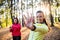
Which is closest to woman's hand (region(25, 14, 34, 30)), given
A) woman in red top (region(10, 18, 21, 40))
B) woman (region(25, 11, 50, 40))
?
woman (region(25, 11, 50, 40))

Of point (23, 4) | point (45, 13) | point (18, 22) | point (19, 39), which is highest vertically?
point (23, 4)

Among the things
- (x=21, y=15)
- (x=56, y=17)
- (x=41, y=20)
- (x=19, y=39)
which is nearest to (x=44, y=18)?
(x=41, y=20)

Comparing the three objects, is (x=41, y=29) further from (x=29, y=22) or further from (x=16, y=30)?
(x=16, y=30)

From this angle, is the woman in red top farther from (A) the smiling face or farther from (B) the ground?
(A) the smiling face

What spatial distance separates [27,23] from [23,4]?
259 millimetres

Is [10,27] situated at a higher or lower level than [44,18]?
Answer: lower

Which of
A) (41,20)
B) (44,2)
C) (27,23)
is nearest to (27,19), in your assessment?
(27,23)

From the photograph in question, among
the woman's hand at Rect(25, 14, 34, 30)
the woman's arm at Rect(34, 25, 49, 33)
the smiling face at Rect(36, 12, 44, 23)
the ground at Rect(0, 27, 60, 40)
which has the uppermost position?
the smiling face at Rect(36, 12, 44, 23)

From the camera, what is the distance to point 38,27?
1494 mm

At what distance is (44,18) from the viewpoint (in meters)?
1.52

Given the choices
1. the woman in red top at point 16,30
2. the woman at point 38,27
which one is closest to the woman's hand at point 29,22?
the woman at point 38,27

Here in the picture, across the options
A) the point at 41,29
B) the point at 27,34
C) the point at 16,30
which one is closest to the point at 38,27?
the point at 41,29

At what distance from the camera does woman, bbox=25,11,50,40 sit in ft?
4.89

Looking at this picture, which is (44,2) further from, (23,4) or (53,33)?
(53,33)
